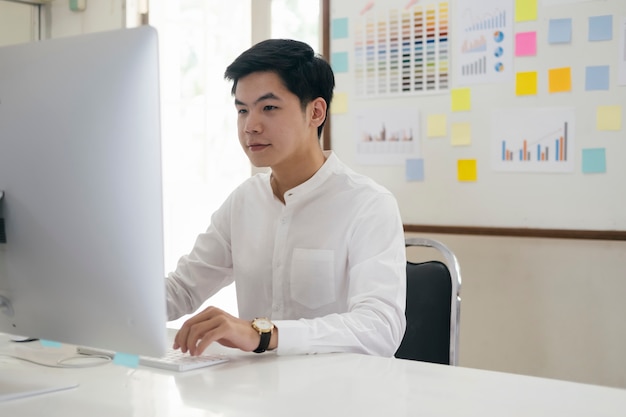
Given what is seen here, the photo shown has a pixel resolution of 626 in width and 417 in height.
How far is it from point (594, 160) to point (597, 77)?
27cm

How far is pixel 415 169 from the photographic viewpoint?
9.14ft

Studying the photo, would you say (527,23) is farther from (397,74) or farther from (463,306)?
(463,306)

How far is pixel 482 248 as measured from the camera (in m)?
2.66

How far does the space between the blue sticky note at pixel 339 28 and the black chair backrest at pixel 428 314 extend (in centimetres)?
134

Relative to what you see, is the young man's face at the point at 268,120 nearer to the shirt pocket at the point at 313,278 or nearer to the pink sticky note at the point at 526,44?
the shirt pocket at the point at 313,278

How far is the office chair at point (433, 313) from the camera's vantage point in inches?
71.7

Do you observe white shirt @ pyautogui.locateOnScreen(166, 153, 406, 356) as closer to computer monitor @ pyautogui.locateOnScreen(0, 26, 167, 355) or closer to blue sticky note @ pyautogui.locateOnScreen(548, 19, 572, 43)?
computer monitor @ pyautogui.locateOnScreen(0, 26, 167, 355)

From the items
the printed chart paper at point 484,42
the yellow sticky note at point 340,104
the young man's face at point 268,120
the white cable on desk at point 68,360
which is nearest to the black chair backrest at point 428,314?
the young man's face at point 268,120

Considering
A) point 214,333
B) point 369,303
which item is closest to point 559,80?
point 369,303

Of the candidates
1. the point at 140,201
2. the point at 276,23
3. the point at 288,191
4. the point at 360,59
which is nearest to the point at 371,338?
the point at 288,191

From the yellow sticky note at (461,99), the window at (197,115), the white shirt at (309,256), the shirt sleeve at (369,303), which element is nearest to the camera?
the shirt sleeve at (369,303)

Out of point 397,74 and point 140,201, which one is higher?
point 397,74

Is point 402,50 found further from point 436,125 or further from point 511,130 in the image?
point 511,130

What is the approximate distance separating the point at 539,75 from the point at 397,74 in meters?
0.53
